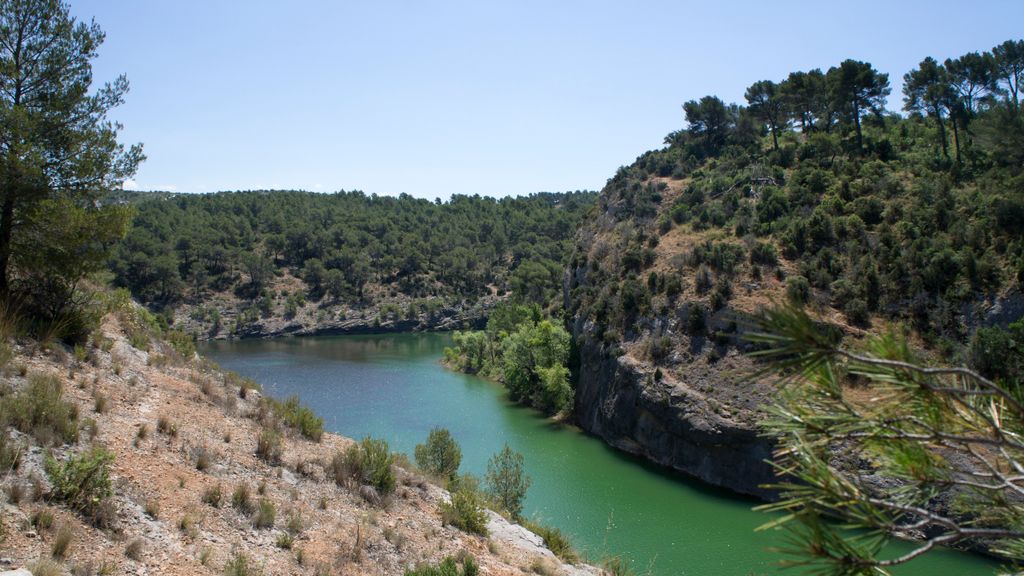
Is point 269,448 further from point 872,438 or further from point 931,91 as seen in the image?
point 931,91

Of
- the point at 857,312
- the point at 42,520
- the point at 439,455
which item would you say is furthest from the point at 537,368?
the point at 42,520

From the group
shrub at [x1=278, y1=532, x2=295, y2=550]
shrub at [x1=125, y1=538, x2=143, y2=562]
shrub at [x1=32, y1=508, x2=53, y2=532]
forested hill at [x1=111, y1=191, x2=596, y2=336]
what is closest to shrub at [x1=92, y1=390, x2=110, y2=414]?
shrub at [x1=32, y1=508, x2=53, y2=532]

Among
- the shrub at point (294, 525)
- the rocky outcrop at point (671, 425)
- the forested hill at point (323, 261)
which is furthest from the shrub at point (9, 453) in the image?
A: the forested hill at point (323, 261)

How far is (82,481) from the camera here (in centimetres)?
691

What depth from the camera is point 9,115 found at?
10.1 meters

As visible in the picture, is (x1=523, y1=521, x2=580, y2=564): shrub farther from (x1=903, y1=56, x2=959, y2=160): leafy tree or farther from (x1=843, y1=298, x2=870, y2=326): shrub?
(x1=903, y1=56, x2=959, y2=160): leafy tree

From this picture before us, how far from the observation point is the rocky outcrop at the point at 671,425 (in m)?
26.7

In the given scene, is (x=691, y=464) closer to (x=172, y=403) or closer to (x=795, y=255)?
(x=795, y=255)

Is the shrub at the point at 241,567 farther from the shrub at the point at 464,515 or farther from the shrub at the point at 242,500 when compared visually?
the shrub at the point at 464,515

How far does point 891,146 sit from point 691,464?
1073 inches

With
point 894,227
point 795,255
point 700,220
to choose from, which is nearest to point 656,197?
point 700,220

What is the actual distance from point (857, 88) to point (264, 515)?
46.8 metres

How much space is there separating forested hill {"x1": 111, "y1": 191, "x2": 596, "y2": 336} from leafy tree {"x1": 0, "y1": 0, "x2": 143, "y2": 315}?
183ft

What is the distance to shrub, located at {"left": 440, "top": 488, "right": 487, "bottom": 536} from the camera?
10.6m
